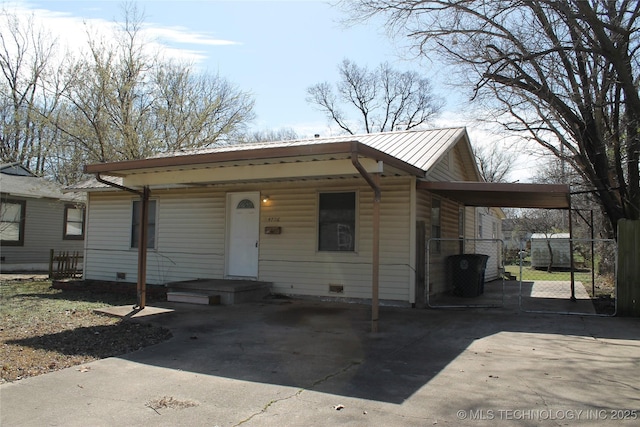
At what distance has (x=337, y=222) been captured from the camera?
10.2m

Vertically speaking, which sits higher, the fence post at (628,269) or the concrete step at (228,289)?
the fence post at (628,269)

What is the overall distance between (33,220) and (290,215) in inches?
535

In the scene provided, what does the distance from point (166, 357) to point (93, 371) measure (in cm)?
83

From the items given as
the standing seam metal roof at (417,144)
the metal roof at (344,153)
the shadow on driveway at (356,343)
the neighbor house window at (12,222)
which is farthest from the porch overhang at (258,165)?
the neighbor house window at (12,222)

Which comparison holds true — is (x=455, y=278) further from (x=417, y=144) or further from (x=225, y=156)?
(x=225, y=156)

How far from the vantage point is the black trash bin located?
11188 mm

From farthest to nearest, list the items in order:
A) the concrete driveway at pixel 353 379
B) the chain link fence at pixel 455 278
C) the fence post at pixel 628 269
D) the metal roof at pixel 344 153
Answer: the chain link fence at pixel 455 278, the fence post at pixel 628 269, the metal roof at pixel 344 153, the concrete driveway at pixel 353 379

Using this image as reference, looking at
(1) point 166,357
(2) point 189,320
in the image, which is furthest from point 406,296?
(1) point 166,357

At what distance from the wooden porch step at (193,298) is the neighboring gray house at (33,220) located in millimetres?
9809

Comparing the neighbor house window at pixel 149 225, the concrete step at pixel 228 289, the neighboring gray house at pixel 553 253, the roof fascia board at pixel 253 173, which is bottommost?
the concrete step at pixel 228 289

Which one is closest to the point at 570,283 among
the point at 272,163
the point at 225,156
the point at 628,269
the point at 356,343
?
the point at 628,269

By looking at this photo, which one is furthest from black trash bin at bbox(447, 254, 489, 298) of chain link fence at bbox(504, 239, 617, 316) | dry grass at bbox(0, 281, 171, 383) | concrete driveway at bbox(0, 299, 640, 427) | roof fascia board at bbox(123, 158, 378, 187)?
dry grass at bbox(0, 281, 171, 383)

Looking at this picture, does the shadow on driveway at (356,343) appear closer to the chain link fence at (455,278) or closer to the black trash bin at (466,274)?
the chain link fence at (455,278)

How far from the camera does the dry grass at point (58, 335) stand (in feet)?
17.9
